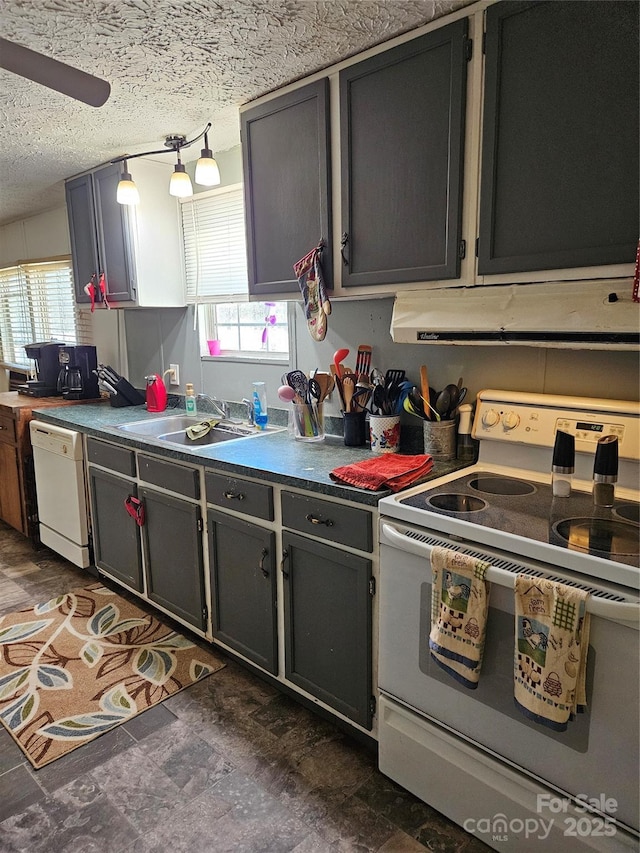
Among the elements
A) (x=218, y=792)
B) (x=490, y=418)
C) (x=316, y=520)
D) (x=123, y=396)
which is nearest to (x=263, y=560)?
(x=316, y=520)

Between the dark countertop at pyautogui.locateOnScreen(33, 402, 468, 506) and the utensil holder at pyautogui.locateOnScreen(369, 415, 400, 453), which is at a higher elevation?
the utensil holder at pyautogui.locateOnScreen(369, 415, 400, 453)

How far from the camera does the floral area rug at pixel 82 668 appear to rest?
78.0 inches

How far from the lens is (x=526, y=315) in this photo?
1578 millimetres

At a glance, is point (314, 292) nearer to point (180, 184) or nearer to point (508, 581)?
point (180, 184)

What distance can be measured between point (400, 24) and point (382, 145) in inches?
12.9

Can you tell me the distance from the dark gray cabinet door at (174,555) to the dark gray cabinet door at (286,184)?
0.99 metres

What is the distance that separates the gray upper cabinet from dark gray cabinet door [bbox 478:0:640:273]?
2.12m

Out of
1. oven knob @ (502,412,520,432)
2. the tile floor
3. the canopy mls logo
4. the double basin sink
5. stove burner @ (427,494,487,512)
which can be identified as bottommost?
the tile floor

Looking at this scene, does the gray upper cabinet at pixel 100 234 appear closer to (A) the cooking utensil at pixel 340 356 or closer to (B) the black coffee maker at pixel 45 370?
(B) the black coffee maker at pixel 45 370

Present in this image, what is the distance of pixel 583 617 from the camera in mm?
1190

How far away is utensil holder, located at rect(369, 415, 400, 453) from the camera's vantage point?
208cm

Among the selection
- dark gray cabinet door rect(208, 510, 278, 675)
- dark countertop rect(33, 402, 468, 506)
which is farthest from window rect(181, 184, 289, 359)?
dark gray cabinet door rect(208, 510, 278, 675)

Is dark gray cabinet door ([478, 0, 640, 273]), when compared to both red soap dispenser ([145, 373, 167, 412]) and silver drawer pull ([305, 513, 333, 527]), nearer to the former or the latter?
silver drawer pull ([305, 513, 333, 527])

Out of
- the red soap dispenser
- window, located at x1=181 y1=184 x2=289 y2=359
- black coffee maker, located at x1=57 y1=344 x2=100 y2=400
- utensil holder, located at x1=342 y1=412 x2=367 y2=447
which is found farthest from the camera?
black coffee maker, located at x1=57 y1=344 x2=100 y2=400
